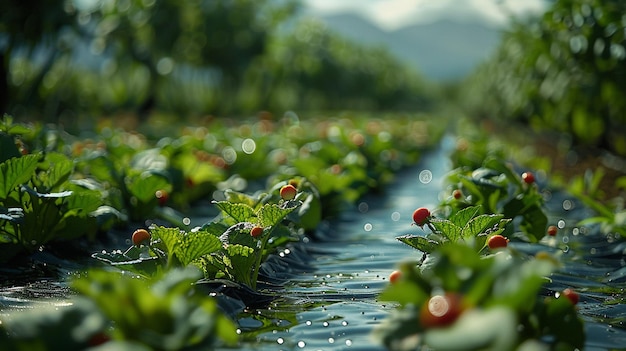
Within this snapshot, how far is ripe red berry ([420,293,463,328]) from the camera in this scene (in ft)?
6.28

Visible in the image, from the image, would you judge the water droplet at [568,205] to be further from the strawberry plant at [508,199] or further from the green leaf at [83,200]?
the green leaf at [83,200]

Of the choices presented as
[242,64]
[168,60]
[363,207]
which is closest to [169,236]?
[363,207]

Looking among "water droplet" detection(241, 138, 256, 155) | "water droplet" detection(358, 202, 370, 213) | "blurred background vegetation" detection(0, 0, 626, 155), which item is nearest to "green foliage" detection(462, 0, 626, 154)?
"blurred background vegetation" detection(0, 0, 626, 155)

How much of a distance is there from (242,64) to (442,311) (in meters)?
29.1

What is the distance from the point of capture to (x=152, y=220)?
20.5 ft

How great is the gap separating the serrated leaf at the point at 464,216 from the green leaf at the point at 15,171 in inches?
84.4

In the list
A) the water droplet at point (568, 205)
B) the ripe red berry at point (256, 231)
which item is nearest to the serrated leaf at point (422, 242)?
the ripe red berry at point (256, 231)

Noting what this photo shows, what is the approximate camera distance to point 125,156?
7.58 m

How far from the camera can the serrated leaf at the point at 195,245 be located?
3.23 meters

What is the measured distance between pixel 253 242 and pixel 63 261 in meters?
1.65

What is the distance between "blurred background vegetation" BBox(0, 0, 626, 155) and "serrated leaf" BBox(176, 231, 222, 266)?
5.41 meters

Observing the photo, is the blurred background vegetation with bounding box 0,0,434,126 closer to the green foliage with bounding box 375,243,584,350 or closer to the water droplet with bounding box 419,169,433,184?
the water droplet with bounding box 419,169,433,184

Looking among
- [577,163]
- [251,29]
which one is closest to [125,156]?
[577,163]

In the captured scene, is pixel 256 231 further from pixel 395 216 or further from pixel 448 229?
pixel 395 216
